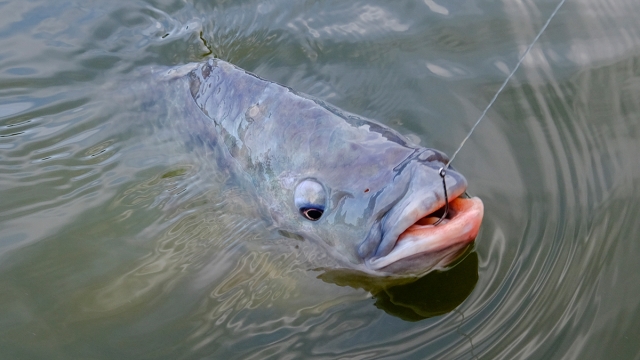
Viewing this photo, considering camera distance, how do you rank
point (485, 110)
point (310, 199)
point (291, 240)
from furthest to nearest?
point (485, 110), point (291, 240), point (310, 199)

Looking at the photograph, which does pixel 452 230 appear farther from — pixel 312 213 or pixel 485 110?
pixel 485 110

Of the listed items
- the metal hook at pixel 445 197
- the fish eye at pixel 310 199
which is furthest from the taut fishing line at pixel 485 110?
the fish eye at pixel 310 199

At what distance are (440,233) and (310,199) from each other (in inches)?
28.4

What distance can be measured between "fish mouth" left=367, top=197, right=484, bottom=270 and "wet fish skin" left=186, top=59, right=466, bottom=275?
0.04 m

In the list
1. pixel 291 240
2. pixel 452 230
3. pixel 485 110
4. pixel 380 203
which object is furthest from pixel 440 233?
pixel 485 110

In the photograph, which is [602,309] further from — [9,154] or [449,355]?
[9,154]

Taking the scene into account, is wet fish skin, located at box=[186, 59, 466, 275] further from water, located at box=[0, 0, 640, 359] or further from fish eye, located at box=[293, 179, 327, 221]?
water, located at box=[0, 0, 640, 359]

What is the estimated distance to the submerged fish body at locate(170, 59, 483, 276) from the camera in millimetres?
2518

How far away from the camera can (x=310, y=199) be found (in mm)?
2926

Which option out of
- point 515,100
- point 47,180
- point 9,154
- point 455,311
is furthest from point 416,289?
point 9,154

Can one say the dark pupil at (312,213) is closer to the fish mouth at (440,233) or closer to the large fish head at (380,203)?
the large fish head at (380,203)

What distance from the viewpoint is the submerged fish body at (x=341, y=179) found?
2.52 m

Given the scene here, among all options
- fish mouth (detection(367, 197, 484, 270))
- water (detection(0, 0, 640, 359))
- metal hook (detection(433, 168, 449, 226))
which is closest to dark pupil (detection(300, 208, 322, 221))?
water (detection(0, 0, 640, 359))

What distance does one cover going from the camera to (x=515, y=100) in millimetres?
3896
